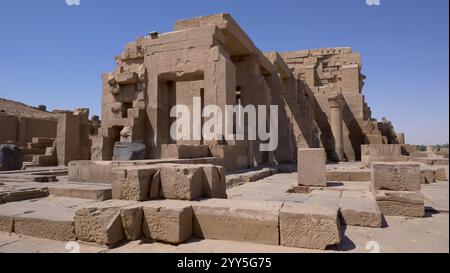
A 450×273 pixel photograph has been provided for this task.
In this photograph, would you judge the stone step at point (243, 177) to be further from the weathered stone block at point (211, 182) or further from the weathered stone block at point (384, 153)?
the weathered stone block at point (384, 153)

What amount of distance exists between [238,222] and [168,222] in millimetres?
754

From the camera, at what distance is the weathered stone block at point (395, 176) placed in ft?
15.6

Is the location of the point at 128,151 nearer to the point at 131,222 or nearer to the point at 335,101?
the point at 131,222

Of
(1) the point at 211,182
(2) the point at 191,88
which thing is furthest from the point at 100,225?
(2) the point at 191,88

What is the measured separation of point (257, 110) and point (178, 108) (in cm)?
324

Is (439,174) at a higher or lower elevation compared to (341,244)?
higher

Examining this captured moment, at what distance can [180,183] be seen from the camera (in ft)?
13.0

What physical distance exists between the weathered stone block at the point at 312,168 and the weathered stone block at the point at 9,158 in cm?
910

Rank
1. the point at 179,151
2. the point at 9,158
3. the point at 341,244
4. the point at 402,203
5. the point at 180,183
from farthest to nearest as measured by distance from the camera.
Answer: the point at 9,158
the point at 179,151
the point at 402,203
the point at 180,183
the point at 341,244

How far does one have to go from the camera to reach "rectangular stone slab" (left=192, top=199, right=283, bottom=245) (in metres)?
3.17

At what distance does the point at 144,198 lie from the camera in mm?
3980

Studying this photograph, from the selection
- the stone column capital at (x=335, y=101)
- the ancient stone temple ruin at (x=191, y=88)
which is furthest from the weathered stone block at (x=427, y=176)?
the stone column capital at (x=335, y=101)
